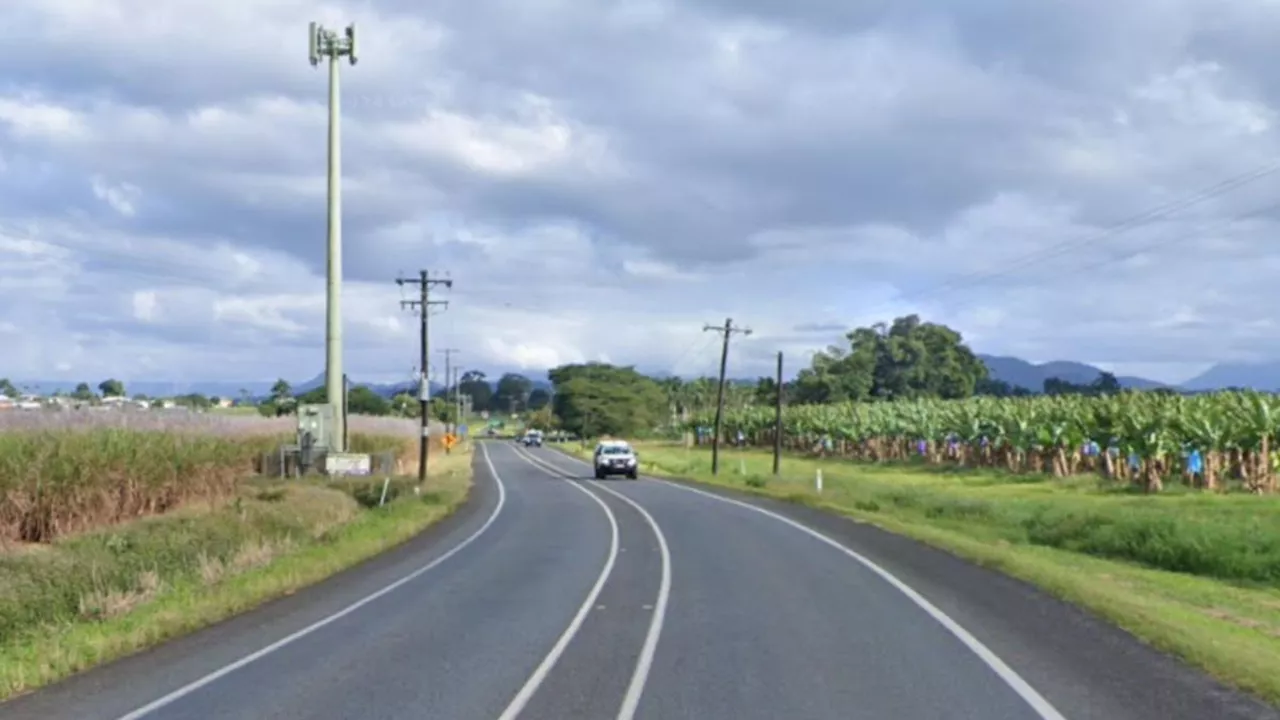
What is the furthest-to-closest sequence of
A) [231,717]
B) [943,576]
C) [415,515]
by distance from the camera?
[415,515]
[943,576]
[231,717]

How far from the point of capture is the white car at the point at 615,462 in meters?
64.8

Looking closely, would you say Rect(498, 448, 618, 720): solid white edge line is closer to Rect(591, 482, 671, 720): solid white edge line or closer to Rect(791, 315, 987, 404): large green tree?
Rect(591, 482, 671, 720): solid white edge line

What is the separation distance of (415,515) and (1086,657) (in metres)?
24.9

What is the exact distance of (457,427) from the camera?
413 ft

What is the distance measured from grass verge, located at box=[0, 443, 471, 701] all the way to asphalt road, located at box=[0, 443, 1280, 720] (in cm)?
48

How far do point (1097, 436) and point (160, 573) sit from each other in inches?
2071

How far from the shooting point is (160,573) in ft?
64.8

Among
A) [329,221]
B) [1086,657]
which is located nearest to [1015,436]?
[329,221]

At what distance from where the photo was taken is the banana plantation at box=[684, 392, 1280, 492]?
177 ft

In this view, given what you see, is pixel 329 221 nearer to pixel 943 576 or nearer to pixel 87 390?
pixel 943 576

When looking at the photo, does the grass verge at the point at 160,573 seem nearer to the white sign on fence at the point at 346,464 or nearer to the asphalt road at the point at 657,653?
the asphalt road at the point at 657,653

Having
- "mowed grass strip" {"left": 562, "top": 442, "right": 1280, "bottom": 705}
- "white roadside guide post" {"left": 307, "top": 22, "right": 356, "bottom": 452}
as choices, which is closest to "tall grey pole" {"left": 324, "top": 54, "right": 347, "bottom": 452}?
"white roadside guide post" {"left": 307, "top": 22, "right": 356, "bottom": 452}

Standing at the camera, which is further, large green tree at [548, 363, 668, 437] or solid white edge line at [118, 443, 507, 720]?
large green tree at [548, 363, 668, 437]

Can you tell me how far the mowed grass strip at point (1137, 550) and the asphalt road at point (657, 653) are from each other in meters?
0.55
